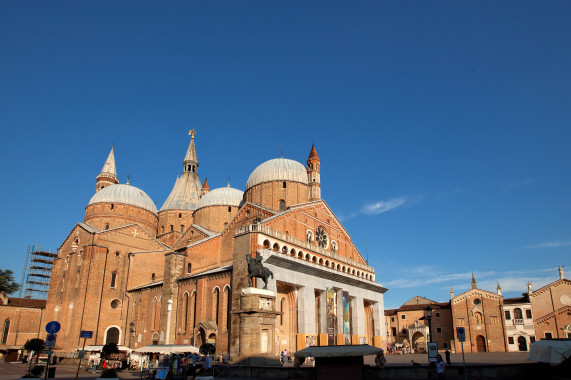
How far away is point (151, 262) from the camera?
156 feet

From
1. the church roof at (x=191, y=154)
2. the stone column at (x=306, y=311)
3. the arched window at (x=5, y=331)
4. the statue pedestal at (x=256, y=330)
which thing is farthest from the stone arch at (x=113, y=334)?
the church roof at (x=191, y=154)

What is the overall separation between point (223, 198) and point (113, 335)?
18668mm

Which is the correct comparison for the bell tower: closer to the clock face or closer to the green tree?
the clock face

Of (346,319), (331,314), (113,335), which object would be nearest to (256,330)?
(331,314)

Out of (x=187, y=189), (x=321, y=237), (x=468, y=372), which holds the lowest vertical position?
(x=468, y=372)

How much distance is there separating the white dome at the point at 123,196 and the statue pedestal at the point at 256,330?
1367 inches

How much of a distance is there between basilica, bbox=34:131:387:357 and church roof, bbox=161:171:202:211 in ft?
9.96

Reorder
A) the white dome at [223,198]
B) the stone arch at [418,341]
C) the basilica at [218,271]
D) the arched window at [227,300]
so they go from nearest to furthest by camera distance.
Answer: the arched window at [227,300], the basilica at [218,271], the white dome at [223,198], the stone arch at [418,341]

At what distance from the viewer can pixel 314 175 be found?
149 ft

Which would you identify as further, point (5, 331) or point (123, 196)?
point (123, 196)

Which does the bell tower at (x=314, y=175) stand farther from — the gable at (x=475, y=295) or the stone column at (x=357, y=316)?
the gable at (x=475, y=295)

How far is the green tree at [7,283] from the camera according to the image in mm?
55300

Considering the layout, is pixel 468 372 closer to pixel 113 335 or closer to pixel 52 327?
pixel 52 327

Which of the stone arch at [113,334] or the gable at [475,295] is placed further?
the gable at [475,295]
